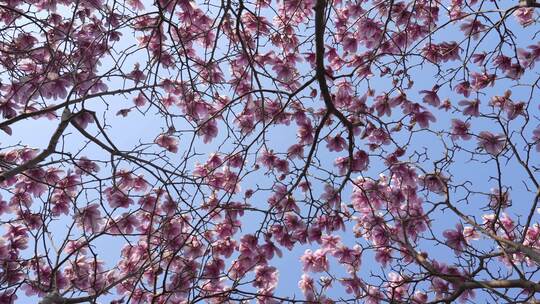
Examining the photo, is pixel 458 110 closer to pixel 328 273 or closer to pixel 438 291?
pixel 438 291

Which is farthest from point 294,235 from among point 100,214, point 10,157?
point 10,157

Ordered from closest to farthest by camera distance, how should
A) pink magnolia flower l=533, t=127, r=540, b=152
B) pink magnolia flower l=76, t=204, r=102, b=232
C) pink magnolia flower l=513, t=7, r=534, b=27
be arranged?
pink magnolia flower l=76, t=204, r=102, b=232 → pink magnolia flower l=533, t=127, r=540, b=152 → pink magnolia flower l=513, t=7, r=534, b=27

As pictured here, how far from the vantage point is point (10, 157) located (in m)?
3.38

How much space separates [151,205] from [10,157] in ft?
3.60

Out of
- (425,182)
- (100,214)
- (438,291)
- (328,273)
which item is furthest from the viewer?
(328,273)

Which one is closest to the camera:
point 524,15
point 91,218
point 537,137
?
point 91,218

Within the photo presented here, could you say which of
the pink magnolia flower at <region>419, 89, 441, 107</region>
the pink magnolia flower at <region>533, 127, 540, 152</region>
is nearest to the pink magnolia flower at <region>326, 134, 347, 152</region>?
the pink magnolia flower at <region>419, 89, 441, 107</region>

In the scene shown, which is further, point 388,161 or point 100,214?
point 388,161

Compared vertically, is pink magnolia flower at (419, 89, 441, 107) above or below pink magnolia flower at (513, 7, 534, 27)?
below

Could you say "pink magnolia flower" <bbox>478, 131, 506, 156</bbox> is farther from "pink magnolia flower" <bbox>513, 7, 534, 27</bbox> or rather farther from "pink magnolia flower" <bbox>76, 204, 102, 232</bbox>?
"pink magnolia flower" <bbox>76, 204, 102, 232</bbox>

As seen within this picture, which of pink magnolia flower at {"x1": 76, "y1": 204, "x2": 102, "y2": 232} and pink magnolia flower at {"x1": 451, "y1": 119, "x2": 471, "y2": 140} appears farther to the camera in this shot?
pink magnolia flower at {"x1": 451, "y1": 119, "x2": 471, "y2": 140}

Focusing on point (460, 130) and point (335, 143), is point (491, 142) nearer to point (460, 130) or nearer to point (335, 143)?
point (460, 130)

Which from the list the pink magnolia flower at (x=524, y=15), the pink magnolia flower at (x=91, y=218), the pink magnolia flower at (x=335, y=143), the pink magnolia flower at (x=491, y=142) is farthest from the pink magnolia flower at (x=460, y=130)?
the pink magnolia flower at (x=91, y=218)

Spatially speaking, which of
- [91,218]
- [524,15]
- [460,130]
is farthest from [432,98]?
[91,218]
